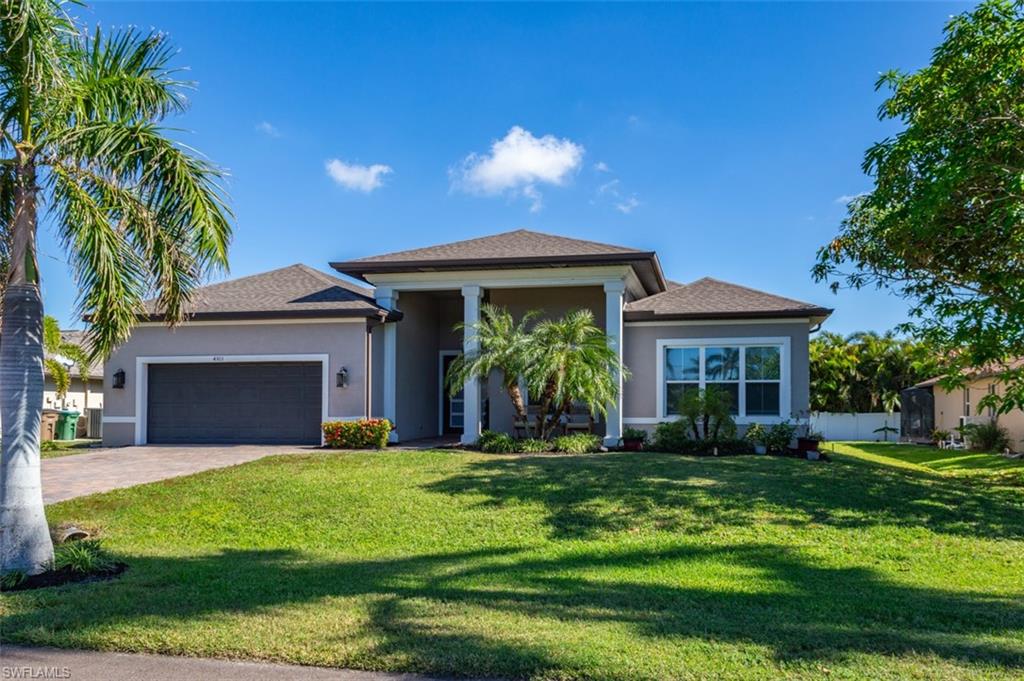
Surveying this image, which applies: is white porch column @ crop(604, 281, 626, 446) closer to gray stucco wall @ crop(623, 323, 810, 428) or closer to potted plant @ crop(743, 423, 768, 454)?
gray stucco wall @ crop(623, 323, 810, 428)

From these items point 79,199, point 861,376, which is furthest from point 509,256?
point 861,376

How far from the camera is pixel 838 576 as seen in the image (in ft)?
25.3

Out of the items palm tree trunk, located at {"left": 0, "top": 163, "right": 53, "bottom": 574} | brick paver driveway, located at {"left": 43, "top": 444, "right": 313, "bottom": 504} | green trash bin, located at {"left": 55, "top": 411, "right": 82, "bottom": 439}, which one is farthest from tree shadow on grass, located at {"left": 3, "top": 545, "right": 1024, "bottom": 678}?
green trash bin, located at {"left": 55, "top": 411, "right": 82, "bottom": 439}

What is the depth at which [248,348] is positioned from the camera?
17.7 metres

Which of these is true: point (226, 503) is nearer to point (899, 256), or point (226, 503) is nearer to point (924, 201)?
point (924, 201)

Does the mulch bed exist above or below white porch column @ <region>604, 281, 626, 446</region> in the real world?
below

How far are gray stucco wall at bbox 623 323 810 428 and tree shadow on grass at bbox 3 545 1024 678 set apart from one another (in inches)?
366

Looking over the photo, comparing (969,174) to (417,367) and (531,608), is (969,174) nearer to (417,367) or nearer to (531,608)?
(531,608)

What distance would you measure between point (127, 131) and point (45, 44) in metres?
1.15

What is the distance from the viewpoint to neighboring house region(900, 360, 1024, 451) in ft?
77.0

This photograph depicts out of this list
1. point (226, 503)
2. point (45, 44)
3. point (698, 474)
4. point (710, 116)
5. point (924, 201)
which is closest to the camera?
point (45, 44)

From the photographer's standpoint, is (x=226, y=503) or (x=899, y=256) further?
(x=899, y=256)

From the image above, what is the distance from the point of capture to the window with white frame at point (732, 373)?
17172 mm

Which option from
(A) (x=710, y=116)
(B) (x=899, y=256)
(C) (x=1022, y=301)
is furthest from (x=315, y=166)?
(C) (x=1022, y=301)
